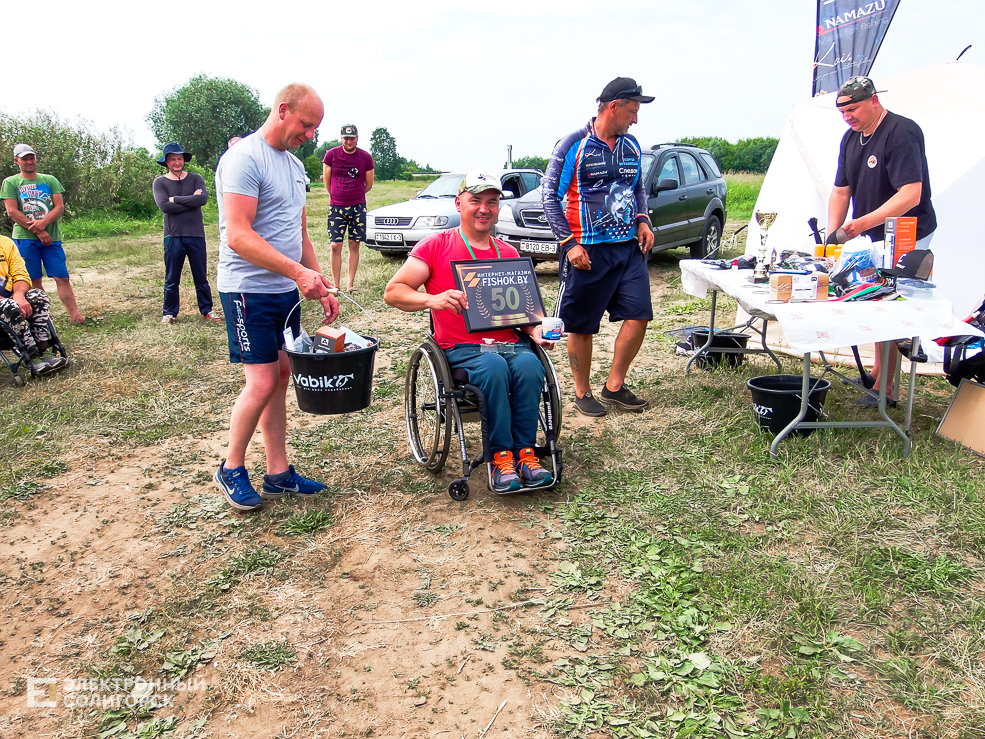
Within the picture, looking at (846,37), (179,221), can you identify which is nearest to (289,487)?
(179,221)

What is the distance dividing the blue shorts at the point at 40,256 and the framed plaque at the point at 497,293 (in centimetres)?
558

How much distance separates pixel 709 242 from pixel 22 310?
9.05 metres

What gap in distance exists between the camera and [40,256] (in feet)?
23.8

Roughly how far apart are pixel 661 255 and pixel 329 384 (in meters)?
9.44

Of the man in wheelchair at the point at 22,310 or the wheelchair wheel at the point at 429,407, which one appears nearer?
the wheelchair wheel at the point at 429,407

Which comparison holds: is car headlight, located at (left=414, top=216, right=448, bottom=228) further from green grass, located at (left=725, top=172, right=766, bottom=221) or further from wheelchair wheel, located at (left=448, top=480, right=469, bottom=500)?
green grass, located at (left=725, top=172, right=766, bottom=221)

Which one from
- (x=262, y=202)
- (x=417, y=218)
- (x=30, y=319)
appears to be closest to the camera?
(x=262, y=202)

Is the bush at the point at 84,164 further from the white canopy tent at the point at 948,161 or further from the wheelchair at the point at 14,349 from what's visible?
the white canopy tent at the point at 948,161

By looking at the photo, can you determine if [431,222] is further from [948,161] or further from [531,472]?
[531,472]

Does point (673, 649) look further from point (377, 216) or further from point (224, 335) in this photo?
point (377, 216)

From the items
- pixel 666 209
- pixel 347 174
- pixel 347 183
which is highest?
pixel 347 174

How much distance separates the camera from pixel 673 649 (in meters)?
2.51

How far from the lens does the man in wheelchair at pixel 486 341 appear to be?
3.46 meters

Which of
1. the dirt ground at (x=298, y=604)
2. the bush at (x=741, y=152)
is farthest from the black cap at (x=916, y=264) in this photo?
the bush at (x=741, y=152)
